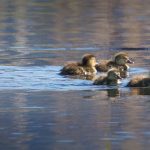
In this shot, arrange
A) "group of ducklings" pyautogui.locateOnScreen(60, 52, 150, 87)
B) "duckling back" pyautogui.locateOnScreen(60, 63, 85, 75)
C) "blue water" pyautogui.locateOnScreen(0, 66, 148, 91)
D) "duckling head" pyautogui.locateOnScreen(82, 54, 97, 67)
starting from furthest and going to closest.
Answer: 1. "duckling head" pyautogui.locateOnScreen(82, 54, 97, 67)
2. "duckling back" pyautogui.locateOnScreen(60, 63, 85, 75)
3. "group of ducklings" pyautogui.locateOnScreen(60, 52, 150, 87)
4. "blue water" pyautogui.locateOnScreen(0, 66, 148, 91)

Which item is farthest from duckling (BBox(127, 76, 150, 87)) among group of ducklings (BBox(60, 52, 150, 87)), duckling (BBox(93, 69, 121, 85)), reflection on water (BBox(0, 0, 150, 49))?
reflection on water (BBox(0, 0, 150, 49))

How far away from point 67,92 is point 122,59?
313 cm

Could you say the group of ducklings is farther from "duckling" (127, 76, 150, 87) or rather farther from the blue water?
the blue water

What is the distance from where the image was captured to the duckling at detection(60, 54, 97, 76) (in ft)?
48.8

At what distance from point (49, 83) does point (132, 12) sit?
50.7 ft

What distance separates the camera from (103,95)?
1287 centimetres

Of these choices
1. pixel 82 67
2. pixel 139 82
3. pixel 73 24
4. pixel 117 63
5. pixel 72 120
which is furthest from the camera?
pixel 73 24

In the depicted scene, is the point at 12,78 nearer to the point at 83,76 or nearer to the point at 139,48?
the point at 83,76

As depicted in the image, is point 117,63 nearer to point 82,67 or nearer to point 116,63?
point 116,63

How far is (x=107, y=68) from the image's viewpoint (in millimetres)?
15961

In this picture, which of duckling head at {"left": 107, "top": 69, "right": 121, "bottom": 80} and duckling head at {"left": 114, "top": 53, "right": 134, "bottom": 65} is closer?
duckling head at {"left": 107, "top": 69, "right": 121, "bottom": 80}

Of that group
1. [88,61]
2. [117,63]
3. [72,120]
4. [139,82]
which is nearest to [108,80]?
[139,82]

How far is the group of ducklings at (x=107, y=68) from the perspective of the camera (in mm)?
13706

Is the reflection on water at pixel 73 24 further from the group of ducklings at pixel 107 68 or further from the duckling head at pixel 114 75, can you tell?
the duckling head at pixel 114 75
